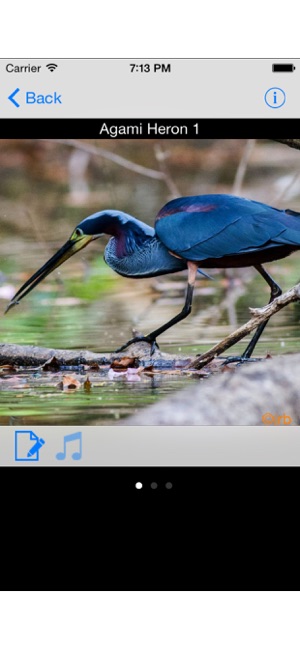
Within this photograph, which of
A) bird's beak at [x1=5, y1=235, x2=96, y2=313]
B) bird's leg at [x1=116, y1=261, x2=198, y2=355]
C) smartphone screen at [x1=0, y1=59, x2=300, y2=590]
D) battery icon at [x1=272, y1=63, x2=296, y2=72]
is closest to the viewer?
smartphone screen at [x1=0, y1=59, x2=300, y2=590]

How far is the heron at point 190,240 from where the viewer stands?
3.36 metres

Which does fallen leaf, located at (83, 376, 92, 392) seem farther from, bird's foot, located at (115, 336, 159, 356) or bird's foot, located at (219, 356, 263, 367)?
bird's foot, located at (219, 356, 263, 367)

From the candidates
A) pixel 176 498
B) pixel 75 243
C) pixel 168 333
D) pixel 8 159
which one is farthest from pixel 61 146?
pixel 176 498

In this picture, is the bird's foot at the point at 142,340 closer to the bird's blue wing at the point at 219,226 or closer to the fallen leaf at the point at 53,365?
the fallen leaf at the point at 53,365

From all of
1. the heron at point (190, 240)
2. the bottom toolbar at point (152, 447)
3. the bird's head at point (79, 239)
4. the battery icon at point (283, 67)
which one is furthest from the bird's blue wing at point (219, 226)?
the bottom toolbar at point (152, 447)

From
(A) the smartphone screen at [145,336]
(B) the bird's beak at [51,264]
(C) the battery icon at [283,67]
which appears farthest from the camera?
→ (B) the bird's beak at [51,264]

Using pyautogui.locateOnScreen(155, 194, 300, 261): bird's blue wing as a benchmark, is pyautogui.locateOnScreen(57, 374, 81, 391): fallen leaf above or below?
below

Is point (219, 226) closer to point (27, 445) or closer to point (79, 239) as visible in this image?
point (79, 239)

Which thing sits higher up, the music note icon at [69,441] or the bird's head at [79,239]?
the bird's head at [79,239]

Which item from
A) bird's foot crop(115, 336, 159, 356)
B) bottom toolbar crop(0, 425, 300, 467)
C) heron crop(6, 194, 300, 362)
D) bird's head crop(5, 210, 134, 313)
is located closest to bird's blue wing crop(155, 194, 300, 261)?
heron crop(6, 194, 300, 362)

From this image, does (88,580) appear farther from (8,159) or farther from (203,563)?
(8,159)

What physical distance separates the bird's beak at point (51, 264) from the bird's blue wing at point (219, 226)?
213 mm

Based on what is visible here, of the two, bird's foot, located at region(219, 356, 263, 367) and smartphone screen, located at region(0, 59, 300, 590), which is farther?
bird's foot, located at region(219, 356, 263, 367)

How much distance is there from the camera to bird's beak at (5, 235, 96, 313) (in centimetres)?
327
